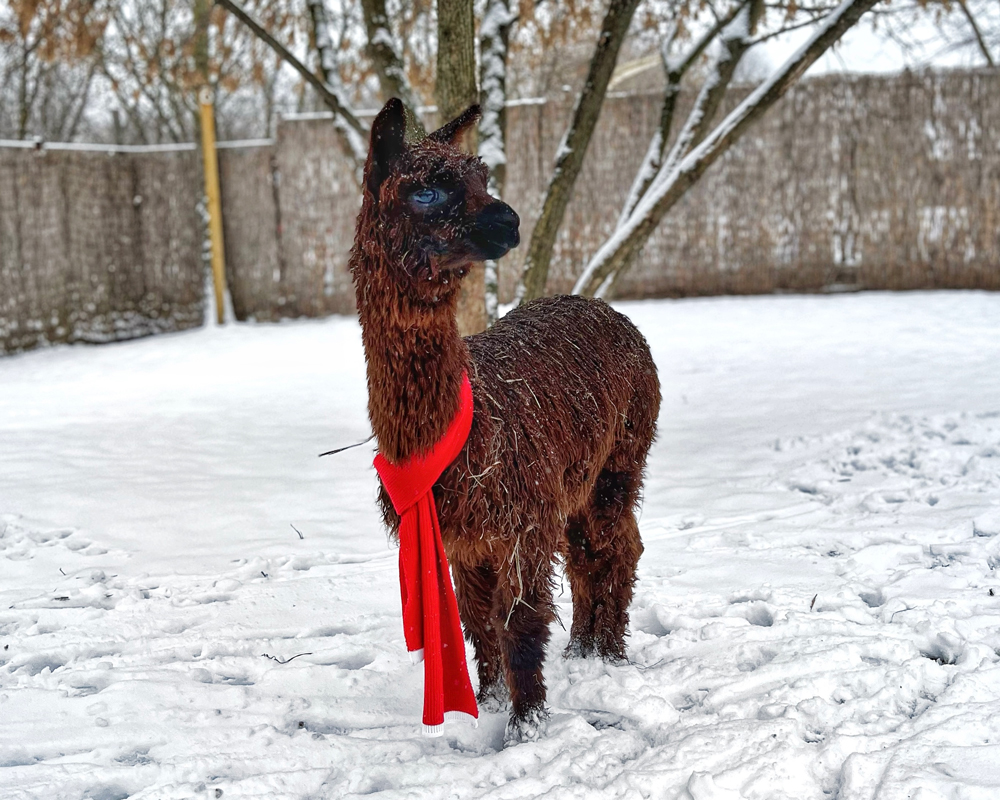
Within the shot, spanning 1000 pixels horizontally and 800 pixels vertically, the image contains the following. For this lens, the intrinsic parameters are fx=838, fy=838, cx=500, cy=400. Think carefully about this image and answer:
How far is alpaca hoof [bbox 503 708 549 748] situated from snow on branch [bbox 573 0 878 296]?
2758mm

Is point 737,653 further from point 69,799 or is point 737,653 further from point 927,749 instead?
point 69,799

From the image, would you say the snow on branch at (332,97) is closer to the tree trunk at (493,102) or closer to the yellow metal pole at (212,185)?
the tree trunk at (493,102)

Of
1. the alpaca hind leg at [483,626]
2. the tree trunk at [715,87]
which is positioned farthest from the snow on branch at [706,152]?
the alpaca hind leg at [483,626]

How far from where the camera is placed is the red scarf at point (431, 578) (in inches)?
87.9

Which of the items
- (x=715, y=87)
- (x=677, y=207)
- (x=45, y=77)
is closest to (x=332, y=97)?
(x=715, y=87)

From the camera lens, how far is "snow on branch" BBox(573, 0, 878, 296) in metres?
4.36

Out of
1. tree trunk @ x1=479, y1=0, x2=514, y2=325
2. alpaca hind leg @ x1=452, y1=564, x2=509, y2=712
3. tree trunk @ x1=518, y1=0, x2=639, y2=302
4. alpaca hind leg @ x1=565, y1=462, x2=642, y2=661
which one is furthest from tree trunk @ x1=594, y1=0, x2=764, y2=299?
alpaca hind leg @ x1=452, y1=564, x2=509, y2=712

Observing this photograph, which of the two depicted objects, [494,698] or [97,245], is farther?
[97,245]

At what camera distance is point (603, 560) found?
2908mm

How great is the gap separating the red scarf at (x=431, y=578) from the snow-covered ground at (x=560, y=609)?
0.60ft

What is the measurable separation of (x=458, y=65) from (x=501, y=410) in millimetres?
2604

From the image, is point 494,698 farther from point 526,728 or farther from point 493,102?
point 493,102

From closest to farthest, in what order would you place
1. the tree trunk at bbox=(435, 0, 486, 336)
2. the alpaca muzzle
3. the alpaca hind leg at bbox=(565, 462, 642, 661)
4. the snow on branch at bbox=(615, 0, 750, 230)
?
the alpaca muzzle → the alpaca hind leg at bbox=(565, 462, 642, 661) → the tree trunk at bbox=(435, 0, 486, 336) → the snow on branch at bbox=(615, 0, 750, 230)

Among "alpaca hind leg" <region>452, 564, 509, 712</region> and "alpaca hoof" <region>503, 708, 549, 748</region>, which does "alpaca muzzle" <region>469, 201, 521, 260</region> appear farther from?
"alpaca hoof" <region>503, 708, 549, 748</region>
